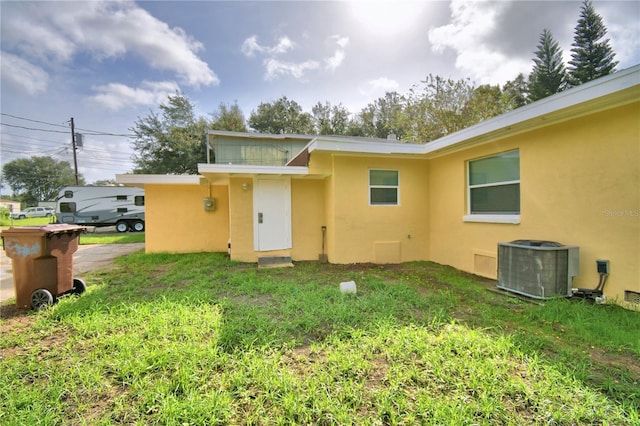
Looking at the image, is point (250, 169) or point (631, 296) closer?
point (631, 296)

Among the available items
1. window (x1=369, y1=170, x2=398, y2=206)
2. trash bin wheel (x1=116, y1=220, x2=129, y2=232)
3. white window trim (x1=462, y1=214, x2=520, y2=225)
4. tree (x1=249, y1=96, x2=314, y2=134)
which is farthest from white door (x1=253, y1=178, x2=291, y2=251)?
tree (x1=249, y1=96, x2=314, y2=134)

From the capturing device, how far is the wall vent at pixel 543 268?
13.1ft

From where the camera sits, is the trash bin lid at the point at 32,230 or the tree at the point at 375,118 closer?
the trash bin lid at the point at 32,230

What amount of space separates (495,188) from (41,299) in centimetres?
807

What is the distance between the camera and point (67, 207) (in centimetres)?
1608

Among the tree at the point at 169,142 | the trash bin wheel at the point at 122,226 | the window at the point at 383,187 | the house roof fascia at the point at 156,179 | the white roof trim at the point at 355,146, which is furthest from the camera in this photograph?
the tree at the point at 169,142

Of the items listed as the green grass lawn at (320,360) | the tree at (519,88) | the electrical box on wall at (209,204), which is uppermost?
the tree at (519,88)

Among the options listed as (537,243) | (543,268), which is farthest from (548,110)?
(543,268)

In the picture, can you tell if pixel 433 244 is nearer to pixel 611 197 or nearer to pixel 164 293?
pixel 611 197

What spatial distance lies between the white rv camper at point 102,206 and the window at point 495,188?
18.3 meters

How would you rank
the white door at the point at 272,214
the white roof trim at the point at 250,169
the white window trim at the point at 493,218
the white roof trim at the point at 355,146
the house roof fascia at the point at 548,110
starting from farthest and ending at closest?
the white door at the point at 272,214 → the white roof trim at the point at 250,169 → the white roof trim at the point at 355,146 → the white window trim at the point at 493,218 → the house roof fascia at the point at 548,110

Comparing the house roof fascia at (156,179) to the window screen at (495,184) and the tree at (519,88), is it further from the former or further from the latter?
the tree at (519,88)

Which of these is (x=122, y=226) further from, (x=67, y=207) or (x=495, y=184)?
(x=495, y=184)

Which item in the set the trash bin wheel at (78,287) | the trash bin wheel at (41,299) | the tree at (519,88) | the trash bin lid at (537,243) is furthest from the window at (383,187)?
the tree at (519,88)
